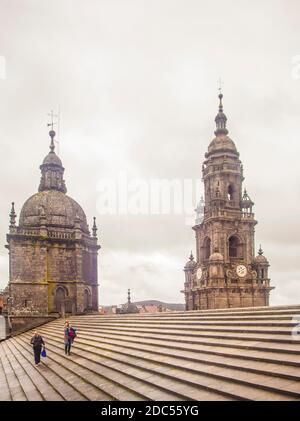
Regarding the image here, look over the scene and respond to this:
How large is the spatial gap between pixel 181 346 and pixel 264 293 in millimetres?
35917

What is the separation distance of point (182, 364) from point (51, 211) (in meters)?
35.8

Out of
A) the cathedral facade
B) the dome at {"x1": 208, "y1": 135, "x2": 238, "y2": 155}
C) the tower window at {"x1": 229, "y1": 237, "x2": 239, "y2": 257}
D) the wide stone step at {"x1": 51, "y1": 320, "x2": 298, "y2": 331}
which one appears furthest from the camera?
the dome at {"x1": 208, "y1": 135, "x2": 238, "y2": 155}

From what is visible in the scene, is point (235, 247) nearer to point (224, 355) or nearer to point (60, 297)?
point (60, 297)

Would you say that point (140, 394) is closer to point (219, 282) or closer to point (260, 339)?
point (260, 339)

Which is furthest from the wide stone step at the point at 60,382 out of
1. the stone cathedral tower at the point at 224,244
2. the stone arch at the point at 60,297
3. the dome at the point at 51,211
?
the stone cathedral tower at the point at 224,244

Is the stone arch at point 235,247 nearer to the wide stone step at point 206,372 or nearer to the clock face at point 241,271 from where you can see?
the clock face at point 241,271

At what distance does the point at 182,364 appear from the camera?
37.7 feet

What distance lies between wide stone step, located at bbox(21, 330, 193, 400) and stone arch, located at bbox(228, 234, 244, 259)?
1315 inches

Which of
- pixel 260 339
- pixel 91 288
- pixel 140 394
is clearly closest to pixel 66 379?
pixel 140 394

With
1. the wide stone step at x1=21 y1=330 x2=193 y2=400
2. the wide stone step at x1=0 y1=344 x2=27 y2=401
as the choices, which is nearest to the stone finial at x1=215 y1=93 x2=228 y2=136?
the wide stone step at x1=0 y1=344 x2=27 y2=401

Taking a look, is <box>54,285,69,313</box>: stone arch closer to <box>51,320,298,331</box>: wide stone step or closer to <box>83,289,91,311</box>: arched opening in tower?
<box>83,289,91,311</box>: arched opening in tower

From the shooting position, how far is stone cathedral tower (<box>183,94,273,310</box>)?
1795 inches

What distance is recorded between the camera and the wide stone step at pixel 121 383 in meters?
9.83

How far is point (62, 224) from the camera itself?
45.1 meters
